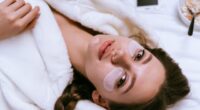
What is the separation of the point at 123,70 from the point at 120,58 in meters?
0.04

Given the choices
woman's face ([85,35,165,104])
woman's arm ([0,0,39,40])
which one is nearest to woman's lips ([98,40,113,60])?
woman's face ([85,35,165,104])

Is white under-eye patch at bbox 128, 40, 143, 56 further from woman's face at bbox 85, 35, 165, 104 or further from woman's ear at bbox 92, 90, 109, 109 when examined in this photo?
woman's ear at bbox 92, 90, 109, 109

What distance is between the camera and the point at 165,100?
1.02 m

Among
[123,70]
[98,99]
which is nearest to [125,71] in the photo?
[123,70]

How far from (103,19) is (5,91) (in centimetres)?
40

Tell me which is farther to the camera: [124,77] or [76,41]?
[76,41]

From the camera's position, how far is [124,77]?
0.99 m

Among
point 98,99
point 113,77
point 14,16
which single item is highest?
point 14,16

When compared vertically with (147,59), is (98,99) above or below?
below

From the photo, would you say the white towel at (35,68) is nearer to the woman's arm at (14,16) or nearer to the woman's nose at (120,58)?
the woman's arm at (14,16)

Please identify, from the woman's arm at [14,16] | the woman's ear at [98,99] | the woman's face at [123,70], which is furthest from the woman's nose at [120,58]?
the woman's arm at [14,16]

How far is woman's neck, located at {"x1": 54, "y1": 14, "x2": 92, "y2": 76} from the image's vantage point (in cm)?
111

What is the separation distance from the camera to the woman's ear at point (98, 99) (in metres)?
1.07

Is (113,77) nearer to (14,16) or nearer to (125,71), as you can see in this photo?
(125,71)
